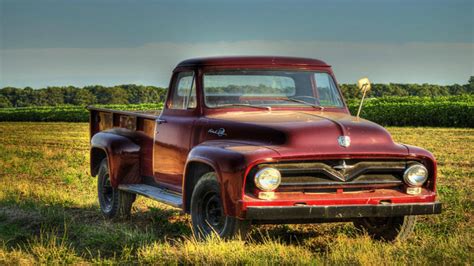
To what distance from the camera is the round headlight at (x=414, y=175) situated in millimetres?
7871

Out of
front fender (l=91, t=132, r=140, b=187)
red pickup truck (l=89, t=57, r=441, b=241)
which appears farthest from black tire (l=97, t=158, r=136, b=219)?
red pickup truck (l=89, t=57, r=441, b=241)

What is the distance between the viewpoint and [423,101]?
50.9 m

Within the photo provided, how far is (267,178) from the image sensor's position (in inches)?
286

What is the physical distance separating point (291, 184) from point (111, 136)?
4.30m

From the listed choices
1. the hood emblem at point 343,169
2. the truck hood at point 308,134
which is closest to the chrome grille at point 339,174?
the hood emblem at point 343,169

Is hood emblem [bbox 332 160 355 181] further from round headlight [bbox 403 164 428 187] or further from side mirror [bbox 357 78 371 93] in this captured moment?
side mirror [bbox 357 78 371 93]

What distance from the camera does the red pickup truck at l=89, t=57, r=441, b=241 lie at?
735cm

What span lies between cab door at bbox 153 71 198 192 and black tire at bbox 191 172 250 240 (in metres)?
0.91

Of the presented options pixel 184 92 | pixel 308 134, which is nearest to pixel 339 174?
pixel 308 134

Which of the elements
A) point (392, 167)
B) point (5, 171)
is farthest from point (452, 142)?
point (392, 167)

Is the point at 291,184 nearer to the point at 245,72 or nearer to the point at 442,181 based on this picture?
the point at 245,72

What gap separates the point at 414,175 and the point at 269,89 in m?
2.20

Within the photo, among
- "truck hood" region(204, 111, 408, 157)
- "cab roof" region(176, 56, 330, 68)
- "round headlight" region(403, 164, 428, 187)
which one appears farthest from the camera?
"cab roof" region(176, 56, 330, 68)

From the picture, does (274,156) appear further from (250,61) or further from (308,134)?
(250,61)
